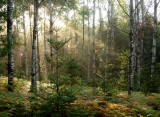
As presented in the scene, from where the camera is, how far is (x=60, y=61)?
3.50m

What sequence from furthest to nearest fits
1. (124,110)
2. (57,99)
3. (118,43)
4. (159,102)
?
(118,43) → (159,102) → (124,110) → (57,99)

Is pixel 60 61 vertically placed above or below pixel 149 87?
above

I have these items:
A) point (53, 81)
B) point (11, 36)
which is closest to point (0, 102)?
point (53, 81)

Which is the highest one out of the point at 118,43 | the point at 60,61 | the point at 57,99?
the point at 118,43

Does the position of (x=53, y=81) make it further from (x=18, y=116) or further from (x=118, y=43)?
(x=118, y=43)

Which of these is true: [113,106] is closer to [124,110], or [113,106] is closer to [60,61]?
[124,110]

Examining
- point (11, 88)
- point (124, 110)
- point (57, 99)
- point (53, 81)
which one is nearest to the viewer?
point (57, 99)

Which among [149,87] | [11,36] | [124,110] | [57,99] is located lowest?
[149,87]

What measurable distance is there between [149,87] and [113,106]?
7.01 m

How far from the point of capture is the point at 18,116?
10.1ft

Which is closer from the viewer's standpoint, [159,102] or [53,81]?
[53,81]

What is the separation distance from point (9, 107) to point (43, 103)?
3.84ft

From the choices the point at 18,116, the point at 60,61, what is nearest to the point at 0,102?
the point at 18,116

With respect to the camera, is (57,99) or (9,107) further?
(9,107)
